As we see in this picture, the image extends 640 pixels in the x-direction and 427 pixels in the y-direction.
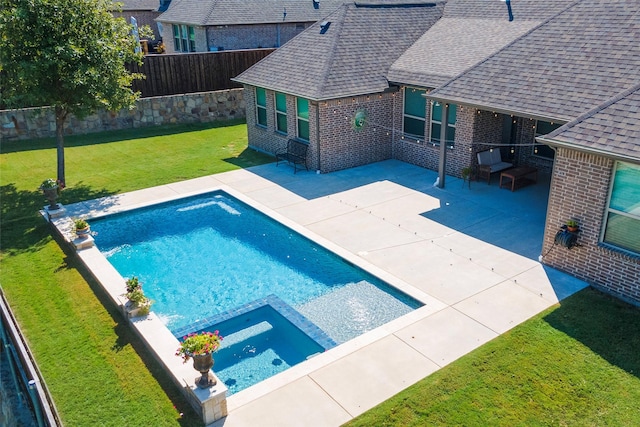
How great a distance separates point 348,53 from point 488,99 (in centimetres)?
629

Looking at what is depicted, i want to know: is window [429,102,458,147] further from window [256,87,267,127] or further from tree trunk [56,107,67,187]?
tree trunk [56,107,67,187]

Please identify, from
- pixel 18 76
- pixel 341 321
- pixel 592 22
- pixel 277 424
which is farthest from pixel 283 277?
pixel 592 22

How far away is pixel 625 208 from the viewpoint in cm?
1015

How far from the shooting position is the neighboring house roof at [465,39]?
687 inches

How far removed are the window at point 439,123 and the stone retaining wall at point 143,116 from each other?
11.4 meters

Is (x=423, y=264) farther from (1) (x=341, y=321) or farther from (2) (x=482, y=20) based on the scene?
(2) (x=482, y=20)

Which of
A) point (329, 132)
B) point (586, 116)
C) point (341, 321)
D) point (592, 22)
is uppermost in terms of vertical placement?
point (592, 22)

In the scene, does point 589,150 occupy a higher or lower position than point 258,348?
higher

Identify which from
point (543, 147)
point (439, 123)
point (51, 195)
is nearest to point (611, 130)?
point (543, 147)

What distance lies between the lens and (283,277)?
12109 millimetres

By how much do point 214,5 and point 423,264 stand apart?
2477cm

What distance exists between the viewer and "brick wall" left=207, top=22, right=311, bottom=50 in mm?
31156

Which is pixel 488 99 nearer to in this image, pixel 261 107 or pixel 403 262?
pixel 403 262

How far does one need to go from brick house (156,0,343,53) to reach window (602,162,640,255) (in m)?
25.3
